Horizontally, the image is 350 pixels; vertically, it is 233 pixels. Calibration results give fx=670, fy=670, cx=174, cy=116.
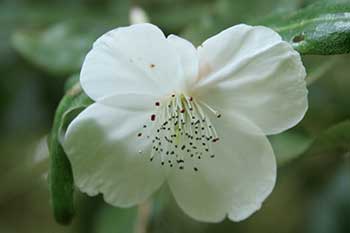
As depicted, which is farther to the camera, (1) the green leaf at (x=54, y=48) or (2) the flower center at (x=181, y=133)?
(1) the green leaf at (x=54, y=48)

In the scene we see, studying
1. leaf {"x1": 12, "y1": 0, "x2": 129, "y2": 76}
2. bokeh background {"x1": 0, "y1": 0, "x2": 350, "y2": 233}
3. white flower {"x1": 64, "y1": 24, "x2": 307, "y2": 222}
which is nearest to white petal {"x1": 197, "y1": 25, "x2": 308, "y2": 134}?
white flower {"x1": 64, "y1": 24, "x2": 307, "y2": 222}

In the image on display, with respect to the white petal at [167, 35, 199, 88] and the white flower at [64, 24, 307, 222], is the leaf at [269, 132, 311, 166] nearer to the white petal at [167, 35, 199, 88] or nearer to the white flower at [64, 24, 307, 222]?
the white flower at [64, 24, 307, 222]

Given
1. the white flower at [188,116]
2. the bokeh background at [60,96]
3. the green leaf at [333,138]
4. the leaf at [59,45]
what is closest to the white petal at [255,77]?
the white flower at [188,116]

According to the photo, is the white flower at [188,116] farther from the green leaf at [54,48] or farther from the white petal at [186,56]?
the green leaf at [54,48]

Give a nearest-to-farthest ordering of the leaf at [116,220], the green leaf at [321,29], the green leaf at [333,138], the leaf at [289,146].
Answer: the green leaf at [321,29] → the green leaf at [333,138] → the leaf at [289,146] → the leaf at [116,220]

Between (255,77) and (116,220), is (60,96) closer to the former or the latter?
(116,220)

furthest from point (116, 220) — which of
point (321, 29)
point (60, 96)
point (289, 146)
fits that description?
point (321, 29)
